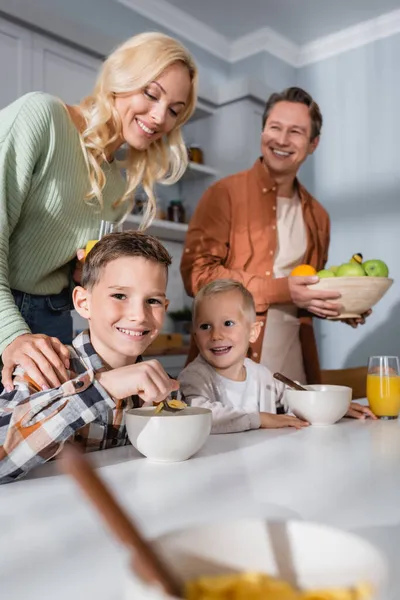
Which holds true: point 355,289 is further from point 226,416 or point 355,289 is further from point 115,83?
point 115,83

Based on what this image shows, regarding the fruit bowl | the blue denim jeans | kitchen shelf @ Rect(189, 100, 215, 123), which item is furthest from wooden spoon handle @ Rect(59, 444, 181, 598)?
kitchen shelf @ Rect(189, 100, 215, 123)

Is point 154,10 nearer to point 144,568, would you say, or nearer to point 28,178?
point 28,178

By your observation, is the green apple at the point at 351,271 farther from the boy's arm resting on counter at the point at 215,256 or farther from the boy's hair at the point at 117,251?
the boy's hair at the point at 117,251

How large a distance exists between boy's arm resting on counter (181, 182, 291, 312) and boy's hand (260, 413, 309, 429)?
Answer: 57 cm

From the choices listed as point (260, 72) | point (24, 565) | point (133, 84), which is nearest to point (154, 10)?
point (260, 72)

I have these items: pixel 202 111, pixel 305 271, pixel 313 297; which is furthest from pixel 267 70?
pixel 313 297

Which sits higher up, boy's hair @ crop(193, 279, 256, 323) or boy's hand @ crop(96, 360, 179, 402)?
boy's hair @ crop(193, 279, 256, 323)

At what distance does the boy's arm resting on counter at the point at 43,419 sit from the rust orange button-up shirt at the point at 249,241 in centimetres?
86

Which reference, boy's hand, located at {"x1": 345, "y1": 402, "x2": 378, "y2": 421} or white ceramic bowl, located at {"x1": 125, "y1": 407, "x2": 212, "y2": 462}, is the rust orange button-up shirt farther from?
white ceramic bowl, located at {"x1": 125, "y1": 407, "x2": 212, "y2": 462}

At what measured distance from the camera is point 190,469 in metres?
0.78

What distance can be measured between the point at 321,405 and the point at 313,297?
51cm

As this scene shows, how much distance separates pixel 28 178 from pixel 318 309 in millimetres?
851

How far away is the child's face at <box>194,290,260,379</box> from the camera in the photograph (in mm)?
1372

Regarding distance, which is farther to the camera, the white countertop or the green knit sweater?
the green knit sweater
